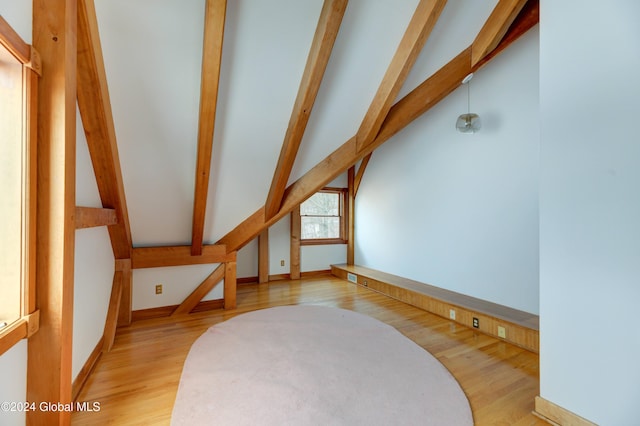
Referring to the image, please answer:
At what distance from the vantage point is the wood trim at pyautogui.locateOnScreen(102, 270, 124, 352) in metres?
2.61

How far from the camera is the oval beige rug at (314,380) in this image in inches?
65.6

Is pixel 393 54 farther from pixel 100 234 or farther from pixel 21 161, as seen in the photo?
pixel 100 234

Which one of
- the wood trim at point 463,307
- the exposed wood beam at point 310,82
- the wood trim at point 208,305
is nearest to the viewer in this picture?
the exposed wood beam at point 310,82

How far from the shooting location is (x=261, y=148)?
2.80 m

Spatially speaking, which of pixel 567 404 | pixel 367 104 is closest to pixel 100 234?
pixel 367 104

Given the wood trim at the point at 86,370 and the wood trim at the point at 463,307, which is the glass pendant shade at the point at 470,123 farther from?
the wood trim at the point at 86,370

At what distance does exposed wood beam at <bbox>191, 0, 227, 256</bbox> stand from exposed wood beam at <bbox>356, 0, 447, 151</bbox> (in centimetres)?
144

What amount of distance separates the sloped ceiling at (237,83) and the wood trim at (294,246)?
1.95 metres

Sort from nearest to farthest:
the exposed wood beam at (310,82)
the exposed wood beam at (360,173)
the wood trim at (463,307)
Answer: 1. the exposed wood beam at (310,82)
2. the wood trim at (463,307)
3. the exposed wood beam at (360,173)

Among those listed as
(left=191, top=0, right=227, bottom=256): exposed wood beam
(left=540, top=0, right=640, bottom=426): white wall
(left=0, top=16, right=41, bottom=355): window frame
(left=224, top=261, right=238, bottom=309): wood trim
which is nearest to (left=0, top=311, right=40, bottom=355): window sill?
(left=0, top=16, right=41, bottom=355): window frame

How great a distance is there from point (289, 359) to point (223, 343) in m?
0.74

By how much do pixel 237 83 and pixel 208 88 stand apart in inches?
11.7

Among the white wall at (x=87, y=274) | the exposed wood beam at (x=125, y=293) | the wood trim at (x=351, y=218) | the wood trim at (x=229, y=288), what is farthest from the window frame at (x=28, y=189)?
the wood trim at (x=351, y=218)

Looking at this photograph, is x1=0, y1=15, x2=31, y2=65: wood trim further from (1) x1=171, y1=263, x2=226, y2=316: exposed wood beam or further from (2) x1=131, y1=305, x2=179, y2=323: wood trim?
(2) x1=131, y1=305, x2=179, y2=323: wood trim
